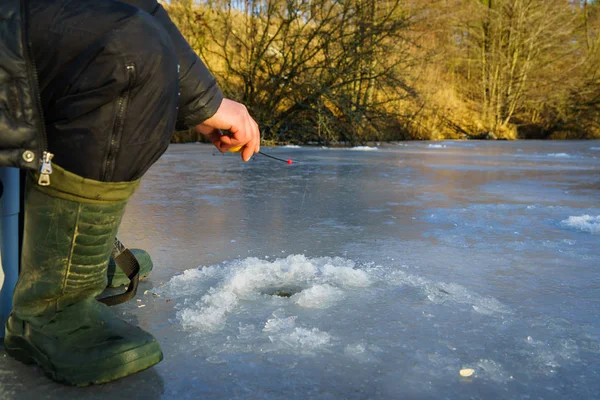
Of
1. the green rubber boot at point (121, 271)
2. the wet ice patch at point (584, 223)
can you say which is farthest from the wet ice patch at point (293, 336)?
the wet ice patch at point (584, 223)

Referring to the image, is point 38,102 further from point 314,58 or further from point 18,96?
point 314,58

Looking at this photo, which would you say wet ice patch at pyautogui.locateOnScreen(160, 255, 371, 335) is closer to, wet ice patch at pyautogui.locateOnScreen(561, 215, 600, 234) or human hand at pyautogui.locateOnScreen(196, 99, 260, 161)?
human hand at pyautogui.locateOnScreen(196, 99, 260, 161)

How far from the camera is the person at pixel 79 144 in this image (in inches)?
30.3

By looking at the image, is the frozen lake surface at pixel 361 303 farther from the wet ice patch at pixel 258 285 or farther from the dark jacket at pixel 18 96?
the dark jacket at pixel 18 96

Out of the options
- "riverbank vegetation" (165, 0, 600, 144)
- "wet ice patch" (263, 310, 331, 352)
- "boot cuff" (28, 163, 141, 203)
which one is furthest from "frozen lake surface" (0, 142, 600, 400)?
"riverbank vegetation" (165, 0, 600, 144)

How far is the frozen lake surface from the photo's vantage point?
0.80 metres

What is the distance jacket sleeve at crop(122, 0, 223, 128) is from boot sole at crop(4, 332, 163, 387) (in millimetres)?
405

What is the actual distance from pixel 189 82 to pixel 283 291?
52 centimetres

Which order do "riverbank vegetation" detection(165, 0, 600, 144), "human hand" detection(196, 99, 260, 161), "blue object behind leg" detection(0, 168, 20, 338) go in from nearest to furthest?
1. "blue object behind leg" detection(0, 168, 20, 338)
2. "human hand" detection(196, 99, 260, 161)
3. "riverbank vegetation" detection(165, 0, 600, 144)

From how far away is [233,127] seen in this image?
103cm

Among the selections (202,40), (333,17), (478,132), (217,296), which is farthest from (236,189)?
(478,132)

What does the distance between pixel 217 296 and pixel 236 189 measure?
77.1 inches

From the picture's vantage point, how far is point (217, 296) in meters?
1.15

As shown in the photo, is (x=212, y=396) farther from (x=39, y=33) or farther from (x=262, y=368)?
(x=39, y=33)
